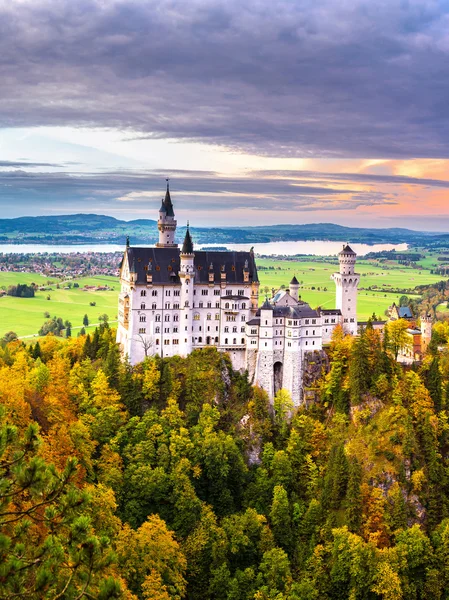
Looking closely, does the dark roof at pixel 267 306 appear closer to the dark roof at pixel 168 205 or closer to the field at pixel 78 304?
the dark roof at pixel 168 205

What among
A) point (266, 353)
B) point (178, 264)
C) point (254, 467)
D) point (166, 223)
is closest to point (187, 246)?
point (178, 264)

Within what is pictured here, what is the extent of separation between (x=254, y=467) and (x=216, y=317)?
19.5 m

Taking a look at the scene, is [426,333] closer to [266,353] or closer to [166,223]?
[266,353]

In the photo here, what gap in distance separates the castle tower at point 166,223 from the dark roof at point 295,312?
56.2ft

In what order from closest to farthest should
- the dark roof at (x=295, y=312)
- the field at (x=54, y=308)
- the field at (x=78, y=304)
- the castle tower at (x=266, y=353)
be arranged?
the dark roof at (x=295, y=312) < the castle tower at (x=266, y=353) < the field at (x=54, y=308) < the field at (x=78, y=304)

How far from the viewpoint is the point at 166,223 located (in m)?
86.5

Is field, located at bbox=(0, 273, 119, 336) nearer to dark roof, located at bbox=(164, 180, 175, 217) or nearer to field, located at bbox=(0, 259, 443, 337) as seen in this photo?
field, located at bbox=(0, 259, 443, 337)

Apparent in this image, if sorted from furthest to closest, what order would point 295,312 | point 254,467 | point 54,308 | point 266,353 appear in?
point 54,308, point 266,353, point 295,312, point 254,467

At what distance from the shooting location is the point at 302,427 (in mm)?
73750

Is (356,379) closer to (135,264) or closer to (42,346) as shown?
(135,264)

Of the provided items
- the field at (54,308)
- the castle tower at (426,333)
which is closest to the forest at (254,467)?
the castle tower at (426,333)

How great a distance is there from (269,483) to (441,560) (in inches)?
714

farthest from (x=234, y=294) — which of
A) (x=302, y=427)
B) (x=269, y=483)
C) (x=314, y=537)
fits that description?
(x=314, y=537)

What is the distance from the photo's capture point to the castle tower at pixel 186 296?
7912cm
